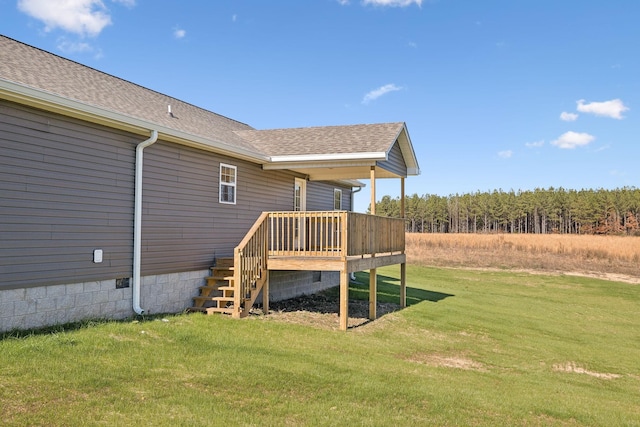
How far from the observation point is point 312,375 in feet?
20.0

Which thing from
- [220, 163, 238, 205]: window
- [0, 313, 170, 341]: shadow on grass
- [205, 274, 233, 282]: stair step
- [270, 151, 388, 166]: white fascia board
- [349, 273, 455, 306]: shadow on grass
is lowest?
[349, 273, 455, 306]: shadow on grass

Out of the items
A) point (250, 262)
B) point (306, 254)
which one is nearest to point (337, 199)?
point (306, 254)

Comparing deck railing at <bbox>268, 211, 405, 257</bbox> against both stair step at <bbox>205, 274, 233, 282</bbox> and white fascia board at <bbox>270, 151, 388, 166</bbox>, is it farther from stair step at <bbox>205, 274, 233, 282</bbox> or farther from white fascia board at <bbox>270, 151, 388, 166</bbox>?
white fascia board at <bbox>270, 151, 388, 166</bbox>

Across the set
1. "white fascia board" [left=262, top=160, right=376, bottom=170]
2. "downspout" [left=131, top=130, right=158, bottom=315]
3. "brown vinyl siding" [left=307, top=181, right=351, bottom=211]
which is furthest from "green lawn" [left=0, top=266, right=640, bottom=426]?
"brown vinyl siding" [left=307, top=181, right=351, bottom=211]

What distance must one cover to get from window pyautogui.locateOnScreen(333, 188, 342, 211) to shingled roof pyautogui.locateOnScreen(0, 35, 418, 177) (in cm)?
399

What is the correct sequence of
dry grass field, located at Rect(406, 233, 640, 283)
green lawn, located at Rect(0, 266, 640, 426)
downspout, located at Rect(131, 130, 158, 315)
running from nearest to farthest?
green lawn, located at Rect(0, 266, 640, 426)
downspout, located at Rect(131, 130, 158, 315)
dry grass field, located at Rect(406, 233, 640, 283)

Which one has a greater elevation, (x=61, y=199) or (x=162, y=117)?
(x=162, y=117)

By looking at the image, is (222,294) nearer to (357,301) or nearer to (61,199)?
(61,199)

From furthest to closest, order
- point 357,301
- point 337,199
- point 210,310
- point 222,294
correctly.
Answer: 1. point 337,199
2. point 357,301
3. point 222,294
4. point 210,310

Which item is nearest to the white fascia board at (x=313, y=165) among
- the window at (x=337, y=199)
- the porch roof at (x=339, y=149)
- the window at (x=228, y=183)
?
the porch roof at (x=339, y=149)

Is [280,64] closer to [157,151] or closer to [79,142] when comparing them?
[157,151]

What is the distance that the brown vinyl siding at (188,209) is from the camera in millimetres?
9148

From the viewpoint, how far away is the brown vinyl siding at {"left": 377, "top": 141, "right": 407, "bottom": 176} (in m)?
12.3

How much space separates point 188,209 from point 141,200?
135 cm
